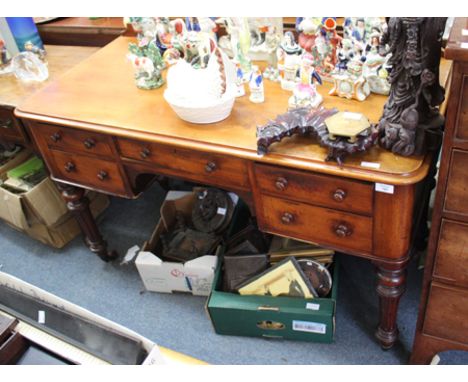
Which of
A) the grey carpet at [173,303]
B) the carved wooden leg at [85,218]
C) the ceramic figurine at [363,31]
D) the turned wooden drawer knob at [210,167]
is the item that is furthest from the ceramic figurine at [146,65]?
the grey carpet at [173,303]

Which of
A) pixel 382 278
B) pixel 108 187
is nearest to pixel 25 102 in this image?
pixel 108 187

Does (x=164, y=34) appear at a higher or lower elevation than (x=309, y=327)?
higher

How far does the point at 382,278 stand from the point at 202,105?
2.18 ft

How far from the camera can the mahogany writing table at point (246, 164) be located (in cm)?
109

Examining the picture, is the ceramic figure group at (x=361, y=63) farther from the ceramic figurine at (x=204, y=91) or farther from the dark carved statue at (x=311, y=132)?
the ceramic figurine at (x=204, y=91)

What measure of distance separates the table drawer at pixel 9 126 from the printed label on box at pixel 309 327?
1205 mm

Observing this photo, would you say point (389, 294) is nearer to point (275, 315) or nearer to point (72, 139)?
point (275, 315)

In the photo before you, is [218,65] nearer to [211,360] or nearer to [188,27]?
[188,27]

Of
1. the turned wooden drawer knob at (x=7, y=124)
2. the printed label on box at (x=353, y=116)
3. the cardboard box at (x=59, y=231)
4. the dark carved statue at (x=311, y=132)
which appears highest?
A: the printed label on box at (x=353, y=116)

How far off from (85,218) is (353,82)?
1108mm

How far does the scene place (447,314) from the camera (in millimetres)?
1209

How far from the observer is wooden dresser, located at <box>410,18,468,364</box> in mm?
842

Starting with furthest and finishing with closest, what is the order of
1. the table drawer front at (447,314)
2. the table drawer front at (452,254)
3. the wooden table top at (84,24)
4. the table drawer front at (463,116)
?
the wooden table top at (84,24)
the table drawer front at (447,314)
the table drawer front at (452,254)
the table drawer front at (463,116)

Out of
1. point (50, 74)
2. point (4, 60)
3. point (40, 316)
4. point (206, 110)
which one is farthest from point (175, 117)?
point (4, 60)
